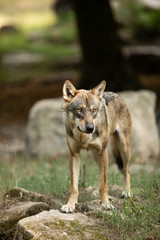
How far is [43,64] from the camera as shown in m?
26.6

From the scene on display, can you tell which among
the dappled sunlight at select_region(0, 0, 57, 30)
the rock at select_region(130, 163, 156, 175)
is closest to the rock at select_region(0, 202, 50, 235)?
the rock at select_region(130, 163, 156, 175)

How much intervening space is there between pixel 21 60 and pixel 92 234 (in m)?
23.6

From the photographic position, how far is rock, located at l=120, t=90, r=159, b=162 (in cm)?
996

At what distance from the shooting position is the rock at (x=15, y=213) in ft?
16.8

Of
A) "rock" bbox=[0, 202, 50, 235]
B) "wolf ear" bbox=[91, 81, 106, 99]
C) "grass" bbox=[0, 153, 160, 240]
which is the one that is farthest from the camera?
"wolf ear" bbox=[91, 81, 106, 99]

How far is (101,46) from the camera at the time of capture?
14.2m

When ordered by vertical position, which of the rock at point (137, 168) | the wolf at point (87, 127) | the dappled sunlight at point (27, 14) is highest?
the dappled sunlight at point (27, 14)

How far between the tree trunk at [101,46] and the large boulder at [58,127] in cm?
316

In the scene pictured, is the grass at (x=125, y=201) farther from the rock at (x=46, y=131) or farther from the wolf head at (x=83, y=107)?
the rock at (x=46, y=131)

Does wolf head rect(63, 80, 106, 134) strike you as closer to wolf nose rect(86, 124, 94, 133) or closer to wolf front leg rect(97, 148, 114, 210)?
wolf nose rect(86, 124, 94, 133)

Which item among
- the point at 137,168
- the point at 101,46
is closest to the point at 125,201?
the point at 137,168

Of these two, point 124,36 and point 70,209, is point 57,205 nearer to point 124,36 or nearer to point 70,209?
point 70,209

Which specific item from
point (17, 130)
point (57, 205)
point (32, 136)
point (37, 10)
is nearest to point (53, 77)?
point (17, 130)

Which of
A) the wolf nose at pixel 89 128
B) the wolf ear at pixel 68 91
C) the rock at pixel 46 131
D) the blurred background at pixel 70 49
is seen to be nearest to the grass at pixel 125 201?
the wolf nose at pixel 89 128
